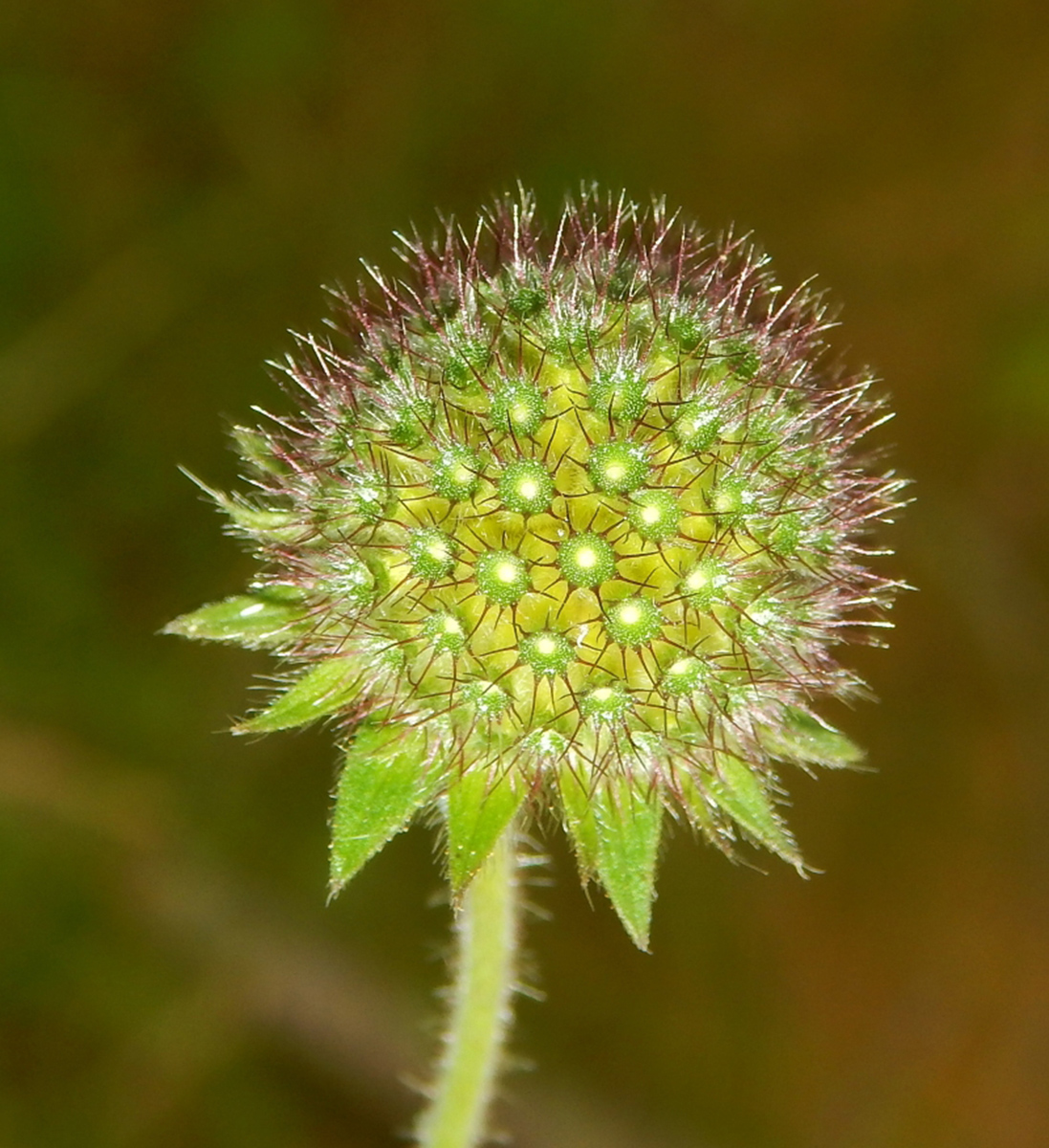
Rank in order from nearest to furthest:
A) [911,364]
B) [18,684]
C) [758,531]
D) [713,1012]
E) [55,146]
→ [758,531] < [18,684] < [55,146] < [713,1012] < [911,364]

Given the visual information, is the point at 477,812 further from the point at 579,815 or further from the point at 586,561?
the point at 586,561

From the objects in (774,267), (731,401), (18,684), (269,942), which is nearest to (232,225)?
(18,684)

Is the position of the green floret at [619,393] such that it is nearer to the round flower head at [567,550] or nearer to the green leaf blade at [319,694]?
the round flower head at [567,550]

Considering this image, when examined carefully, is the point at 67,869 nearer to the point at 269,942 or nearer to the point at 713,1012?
the point at 269,942

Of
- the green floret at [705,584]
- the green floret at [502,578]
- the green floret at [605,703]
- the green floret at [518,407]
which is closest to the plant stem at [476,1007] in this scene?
the green floret at [605,703]

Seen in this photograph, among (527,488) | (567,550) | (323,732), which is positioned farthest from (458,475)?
(323,732)

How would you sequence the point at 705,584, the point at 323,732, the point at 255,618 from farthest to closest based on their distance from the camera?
1. the point at 323,732
2. the point at 255,618
3. the point at 705,584
